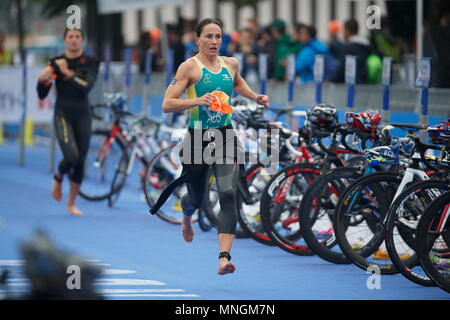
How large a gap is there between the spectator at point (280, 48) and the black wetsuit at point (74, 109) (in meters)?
4.25

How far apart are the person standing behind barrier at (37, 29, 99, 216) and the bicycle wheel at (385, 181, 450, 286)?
533 centimetres

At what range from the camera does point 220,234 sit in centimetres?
980

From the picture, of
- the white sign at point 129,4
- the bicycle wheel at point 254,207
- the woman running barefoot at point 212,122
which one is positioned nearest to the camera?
the woman running barefoot at point 212,122

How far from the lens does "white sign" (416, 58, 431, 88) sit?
1129cm

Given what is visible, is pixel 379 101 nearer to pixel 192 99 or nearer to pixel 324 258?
pixel 324 258

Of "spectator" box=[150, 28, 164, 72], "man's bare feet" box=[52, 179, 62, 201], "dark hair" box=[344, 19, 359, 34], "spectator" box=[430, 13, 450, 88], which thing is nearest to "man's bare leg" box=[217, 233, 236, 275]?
"man's bare feet" box=[52, 179, 62, 201]

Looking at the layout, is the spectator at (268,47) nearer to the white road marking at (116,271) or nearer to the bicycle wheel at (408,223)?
the white road marking at (116,271)

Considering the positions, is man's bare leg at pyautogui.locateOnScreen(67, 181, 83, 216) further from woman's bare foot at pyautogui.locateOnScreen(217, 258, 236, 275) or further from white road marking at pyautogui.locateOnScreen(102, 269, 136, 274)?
woman's bare foot at pyautogui.locateOnScreen(217, 258, 236, 275)

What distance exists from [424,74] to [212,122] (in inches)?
93.7

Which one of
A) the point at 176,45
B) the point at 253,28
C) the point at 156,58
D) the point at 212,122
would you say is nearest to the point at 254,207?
the point at 212,122

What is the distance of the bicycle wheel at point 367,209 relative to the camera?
10195 mm

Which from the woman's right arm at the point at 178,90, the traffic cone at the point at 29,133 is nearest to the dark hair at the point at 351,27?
the woman's right arm at the point at 178,90
